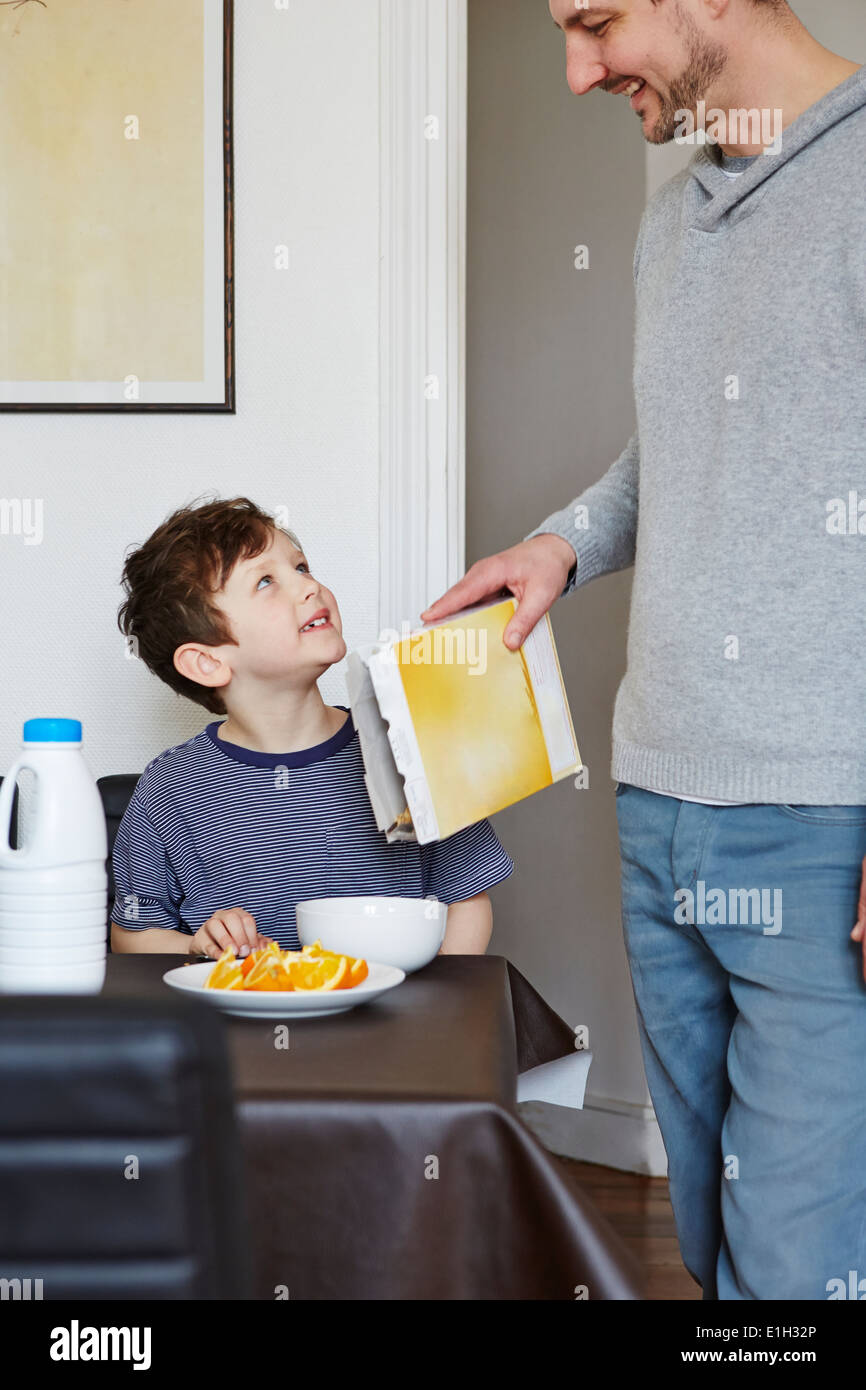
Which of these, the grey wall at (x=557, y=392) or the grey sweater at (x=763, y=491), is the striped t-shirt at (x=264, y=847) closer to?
the grey sweater at (x=763, y=491)

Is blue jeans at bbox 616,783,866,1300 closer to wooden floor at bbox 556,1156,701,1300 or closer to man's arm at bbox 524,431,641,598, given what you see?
man's arm at bbox 524,431,641,598

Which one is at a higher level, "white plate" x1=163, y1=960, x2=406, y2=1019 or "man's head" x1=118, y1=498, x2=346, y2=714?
"man's head" x1=118, y1=498, x2=346, y2=714

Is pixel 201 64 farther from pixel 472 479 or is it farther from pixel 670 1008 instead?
pixel 670 1008

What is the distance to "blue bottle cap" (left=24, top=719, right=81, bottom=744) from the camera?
72 centimetres

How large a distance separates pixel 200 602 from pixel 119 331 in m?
0.61

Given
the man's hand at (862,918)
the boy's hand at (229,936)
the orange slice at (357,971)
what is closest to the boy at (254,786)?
the boy's hand at (229,936)

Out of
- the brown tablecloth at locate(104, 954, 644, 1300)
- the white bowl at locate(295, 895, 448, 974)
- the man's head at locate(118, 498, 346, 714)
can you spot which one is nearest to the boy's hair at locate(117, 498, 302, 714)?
the man's head at locate(118, 498, 346, 714)

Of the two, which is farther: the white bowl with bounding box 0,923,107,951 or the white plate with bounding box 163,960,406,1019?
the white plate with bounding box 163,960,406,1019

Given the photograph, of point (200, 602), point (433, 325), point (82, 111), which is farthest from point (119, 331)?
point (200, 602)

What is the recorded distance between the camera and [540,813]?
274cm

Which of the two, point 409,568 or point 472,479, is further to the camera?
point 472,479

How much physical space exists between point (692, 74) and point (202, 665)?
0.84 metres

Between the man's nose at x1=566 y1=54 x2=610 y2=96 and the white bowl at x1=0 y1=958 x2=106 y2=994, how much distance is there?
3.07 feet

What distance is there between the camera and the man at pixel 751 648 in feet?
3.22
